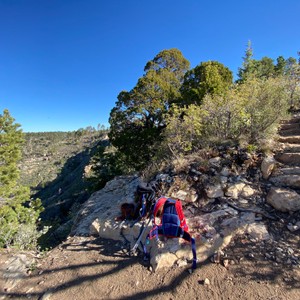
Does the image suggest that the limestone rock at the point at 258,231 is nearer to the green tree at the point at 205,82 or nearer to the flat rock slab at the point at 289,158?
the flat rock slab at the point at 289,158

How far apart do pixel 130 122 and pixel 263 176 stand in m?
7.43

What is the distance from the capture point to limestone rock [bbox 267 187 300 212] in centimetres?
361

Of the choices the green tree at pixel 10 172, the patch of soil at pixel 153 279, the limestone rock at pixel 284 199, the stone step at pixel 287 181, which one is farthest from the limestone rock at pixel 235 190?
the green tree at pixel 10 172

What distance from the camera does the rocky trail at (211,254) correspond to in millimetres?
2828

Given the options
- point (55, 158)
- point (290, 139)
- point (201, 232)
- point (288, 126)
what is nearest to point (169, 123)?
point (201, 232)

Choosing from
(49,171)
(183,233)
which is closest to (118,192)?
(183,233)

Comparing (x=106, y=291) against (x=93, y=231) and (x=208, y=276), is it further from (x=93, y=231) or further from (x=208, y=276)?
(x=93, y=231)

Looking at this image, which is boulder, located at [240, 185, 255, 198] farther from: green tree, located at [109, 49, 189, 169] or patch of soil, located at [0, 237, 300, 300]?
green tree, located at [109, 49, 189, 169]

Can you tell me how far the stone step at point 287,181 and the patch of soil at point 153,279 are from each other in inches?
67.0

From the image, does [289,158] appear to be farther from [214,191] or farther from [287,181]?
[214,191]

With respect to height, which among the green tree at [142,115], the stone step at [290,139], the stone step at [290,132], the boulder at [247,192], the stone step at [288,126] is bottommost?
the boulder at [247,192]

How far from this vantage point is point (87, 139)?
9356cm

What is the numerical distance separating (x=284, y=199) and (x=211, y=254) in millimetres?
1860

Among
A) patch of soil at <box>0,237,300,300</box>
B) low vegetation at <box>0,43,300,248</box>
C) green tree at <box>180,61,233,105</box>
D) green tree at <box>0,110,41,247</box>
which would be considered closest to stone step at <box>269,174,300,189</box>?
low vegetation at <box>0,43,300,248</box>
